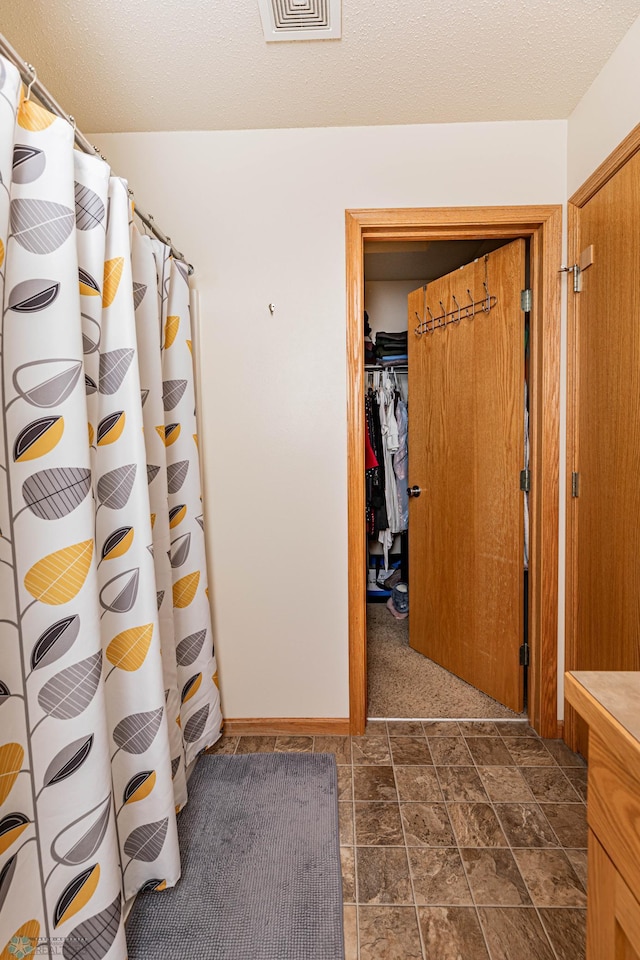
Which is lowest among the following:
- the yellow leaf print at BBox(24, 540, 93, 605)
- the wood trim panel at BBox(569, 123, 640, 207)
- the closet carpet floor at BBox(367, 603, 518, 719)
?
the closet carpet floor at BBox(367, 603, 518, 719)

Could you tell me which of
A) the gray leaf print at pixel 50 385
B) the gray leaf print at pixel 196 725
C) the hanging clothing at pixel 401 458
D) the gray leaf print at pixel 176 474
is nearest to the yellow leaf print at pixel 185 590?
the gray leaf print at pixel 176 474

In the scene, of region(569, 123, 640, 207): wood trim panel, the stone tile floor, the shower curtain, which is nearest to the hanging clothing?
the stone tile floor

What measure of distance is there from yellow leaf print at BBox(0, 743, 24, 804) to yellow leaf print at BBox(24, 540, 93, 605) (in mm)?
262

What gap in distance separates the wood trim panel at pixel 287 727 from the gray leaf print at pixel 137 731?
88 cm

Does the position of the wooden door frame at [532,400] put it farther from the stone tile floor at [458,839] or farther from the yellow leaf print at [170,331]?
the yellow leaf print at [170,331]

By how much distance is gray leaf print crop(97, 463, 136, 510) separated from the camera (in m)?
1.11

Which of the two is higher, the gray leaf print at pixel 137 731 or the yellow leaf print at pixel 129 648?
the yellow leaf print at pixel 129 648

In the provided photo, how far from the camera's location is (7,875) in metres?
0.80

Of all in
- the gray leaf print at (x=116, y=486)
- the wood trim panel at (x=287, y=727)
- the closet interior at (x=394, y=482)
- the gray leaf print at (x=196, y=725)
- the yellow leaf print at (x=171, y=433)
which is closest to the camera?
the gray leaf print at (x=116, y=486)

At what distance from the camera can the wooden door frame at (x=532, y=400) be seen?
70.6 inches

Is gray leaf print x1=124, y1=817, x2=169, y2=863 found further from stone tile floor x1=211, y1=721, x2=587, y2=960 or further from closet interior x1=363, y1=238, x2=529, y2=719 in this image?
closet interior x1=363, y1=238, x2=529, y2=719

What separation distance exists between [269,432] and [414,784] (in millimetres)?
1436

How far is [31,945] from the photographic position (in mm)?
844

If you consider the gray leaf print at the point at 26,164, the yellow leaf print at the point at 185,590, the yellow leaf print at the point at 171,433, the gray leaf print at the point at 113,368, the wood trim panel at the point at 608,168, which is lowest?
the yellow leaf print at the point at 185,590
